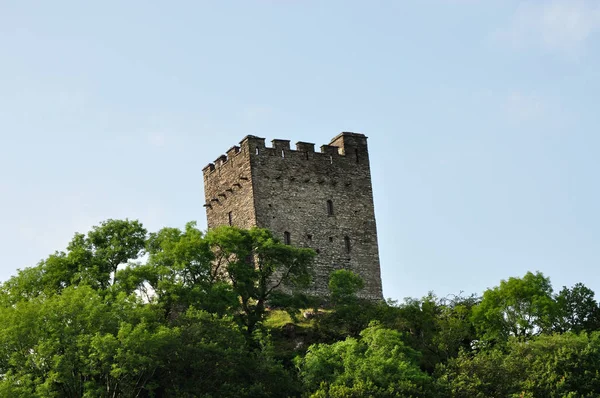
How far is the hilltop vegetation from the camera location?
52594 mm

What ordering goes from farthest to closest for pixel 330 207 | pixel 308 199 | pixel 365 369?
pixel 330 207 < pixel 308 199 < pixel 365 369

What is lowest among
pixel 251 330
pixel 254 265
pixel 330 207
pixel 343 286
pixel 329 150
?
pixel 251 330

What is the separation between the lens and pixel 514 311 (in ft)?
213

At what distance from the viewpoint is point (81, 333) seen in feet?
174

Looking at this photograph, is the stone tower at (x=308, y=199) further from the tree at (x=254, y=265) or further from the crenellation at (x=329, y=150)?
the tree at (x=254, y=265)

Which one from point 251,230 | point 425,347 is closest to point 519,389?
point 425,347

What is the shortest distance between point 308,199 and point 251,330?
37.7 feet

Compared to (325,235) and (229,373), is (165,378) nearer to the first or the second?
(229,373)

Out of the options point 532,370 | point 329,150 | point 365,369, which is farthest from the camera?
point 329,150

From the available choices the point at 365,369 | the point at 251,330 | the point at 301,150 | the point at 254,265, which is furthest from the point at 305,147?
the point at 365,369

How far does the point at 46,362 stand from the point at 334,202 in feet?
74.9

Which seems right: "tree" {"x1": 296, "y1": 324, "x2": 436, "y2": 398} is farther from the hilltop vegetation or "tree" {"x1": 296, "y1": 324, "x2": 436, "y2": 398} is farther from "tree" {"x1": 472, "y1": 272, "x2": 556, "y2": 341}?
"tree" {"x1": 472, "y1": 272, "x2": 556, "y2": 341}

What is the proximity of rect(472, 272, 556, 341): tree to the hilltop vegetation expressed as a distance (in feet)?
0.23

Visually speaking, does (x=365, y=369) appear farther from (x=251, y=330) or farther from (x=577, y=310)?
(x=577, y=310)
